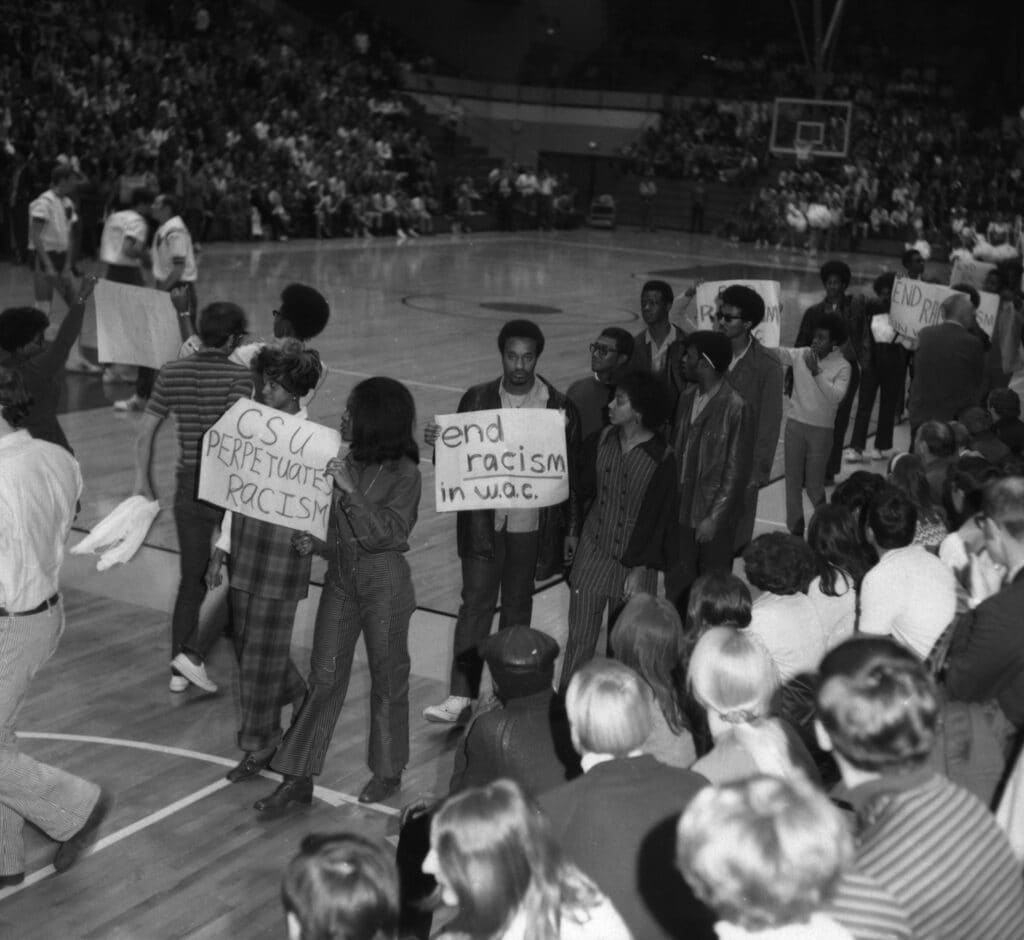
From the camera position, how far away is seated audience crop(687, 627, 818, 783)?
3066mm

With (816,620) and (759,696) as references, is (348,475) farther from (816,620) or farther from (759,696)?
(759,696)

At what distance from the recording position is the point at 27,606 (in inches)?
161

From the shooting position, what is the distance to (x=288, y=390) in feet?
16.0

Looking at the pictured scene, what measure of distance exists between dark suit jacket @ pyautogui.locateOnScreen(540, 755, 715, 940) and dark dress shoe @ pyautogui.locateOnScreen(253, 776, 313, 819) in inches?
84.2

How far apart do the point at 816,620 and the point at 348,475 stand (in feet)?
5.27

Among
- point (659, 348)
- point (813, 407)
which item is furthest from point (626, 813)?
point (813, 407)

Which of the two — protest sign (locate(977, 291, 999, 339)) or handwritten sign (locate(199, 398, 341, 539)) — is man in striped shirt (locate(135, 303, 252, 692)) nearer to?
handwritten sign (locate(199, 398, 341, 539))

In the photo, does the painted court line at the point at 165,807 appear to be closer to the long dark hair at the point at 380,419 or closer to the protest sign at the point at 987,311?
the long dark hair at the point at 380,419

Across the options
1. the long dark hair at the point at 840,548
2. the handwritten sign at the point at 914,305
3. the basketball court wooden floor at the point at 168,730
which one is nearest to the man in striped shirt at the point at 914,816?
the long dark hair at the point at 840,548

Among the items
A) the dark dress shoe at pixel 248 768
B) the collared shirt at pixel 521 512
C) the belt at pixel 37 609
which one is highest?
the collared shirt at pixel 521 512

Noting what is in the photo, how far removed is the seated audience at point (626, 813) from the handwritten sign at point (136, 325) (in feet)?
22.0

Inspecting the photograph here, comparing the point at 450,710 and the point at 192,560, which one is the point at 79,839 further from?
the point at 450,710

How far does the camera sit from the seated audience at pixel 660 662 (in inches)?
140

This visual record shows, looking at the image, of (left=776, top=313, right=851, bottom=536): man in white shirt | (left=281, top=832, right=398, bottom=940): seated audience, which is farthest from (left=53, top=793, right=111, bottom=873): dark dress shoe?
(left=776, top=313, right=851, bottom=536): man in white shirt
